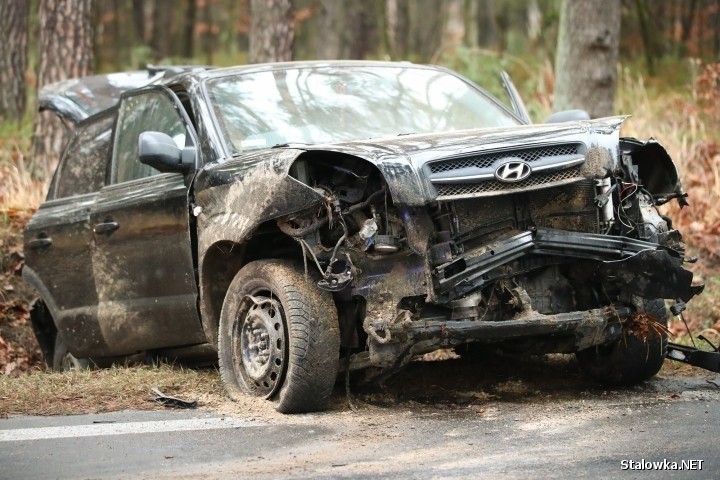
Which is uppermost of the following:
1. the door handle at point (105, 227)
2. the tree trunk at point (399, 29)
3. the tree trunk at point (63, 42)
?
the tree trunk at point (399, 29)

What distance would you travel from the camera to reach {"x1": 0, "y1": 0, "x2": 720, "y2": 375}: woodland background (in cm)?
1034

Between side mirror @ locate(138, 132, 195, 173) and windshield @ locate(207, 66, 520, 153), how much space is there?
0.27 meters

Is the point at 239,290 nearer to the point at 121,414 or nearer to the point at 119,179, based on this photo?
the point at 121,414

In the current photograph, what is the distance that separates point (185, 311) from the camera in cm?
695

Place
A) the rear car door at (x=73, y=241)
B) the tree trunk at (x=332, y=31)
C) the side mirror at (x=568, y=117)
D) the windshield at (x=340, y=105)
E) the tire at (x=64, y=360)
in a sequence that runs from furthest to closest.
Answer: the tree trunk at (x=332, y=31), the tire at (x=64, y=360), the rear car door at (x=73, y=241), the side mirror at (x=568, y=117), the windshield at (x=340, y=105)

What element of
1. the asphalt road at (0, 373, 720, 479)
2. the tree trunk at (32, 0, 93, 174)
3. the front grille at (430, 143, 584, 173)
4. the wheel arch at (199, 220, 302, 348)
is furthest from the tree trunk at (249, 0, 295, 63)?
the front grille at (430, 143, 584, 173)

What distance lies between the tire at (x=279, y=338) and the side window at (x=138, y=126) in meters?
1.31

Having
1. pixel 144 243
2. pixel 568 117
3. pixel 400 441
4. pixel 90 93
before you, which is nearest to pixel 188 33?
pixel 90 93

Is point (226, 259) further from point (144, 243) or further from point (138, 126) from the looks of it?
point (138, 126)

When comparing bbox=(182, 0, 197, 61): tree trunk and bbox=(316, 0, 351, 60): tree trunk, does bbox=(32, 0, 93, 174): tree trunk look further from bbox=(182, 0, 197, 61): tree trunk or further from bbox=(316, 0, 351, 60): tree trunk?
bbox=(182, 0, 197, 61): tree trunk

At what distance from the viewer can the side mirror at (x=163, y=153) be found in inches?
256

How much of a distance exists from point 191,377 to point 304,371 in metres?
1.54

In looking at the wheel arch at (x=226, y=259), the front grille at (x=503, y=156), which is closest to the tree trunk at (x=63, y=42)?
the wheel arch at (x=226, y=259)

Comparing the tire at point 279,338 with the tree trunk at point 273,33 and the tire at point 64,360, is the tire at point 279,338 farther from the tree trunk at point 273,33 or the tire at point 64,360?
the tree trunk at point 273,33
